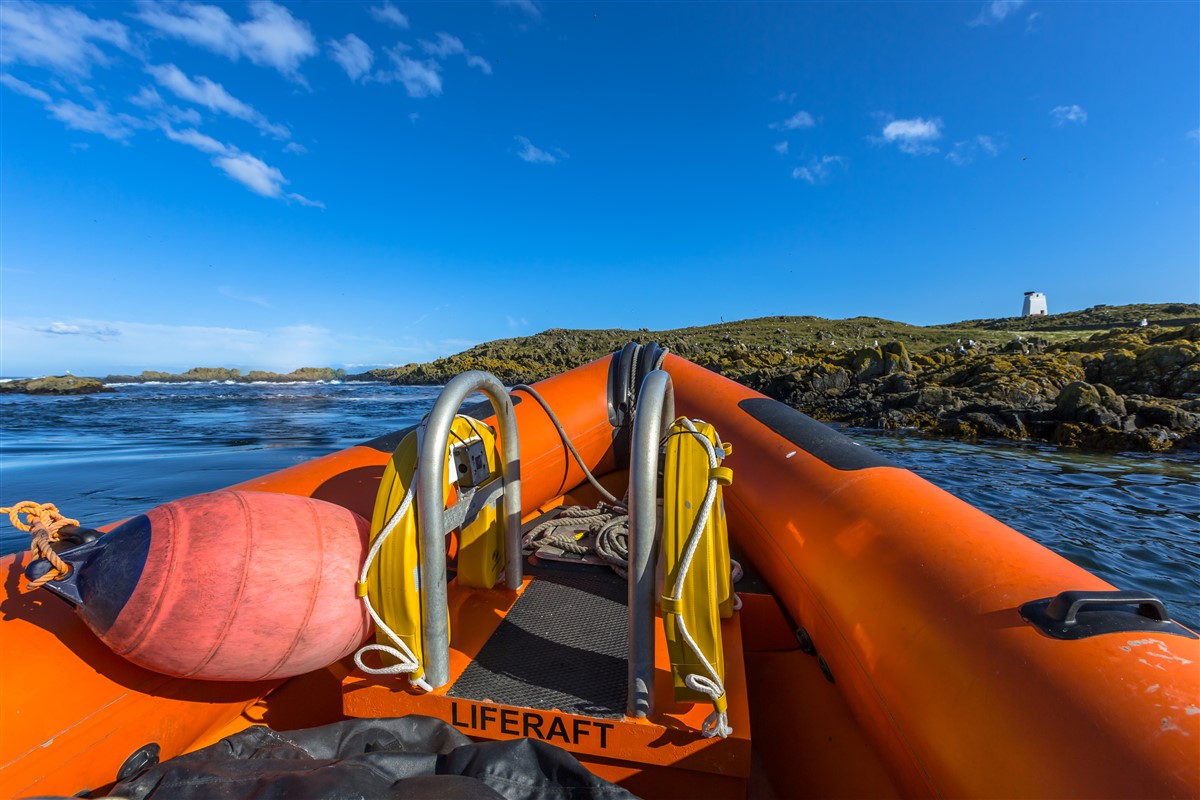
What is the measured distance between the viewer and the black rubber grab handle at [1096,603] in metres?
Result: 1.21

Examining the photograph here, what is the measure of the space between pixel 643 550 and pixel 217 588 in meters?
1.03

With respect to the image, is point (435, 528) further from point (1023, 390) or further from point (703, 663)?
point (1023, 390)

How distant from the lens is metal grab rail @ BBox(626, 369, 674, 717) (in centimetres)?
134

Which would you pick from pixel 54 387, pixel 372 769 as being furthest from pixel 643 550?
pixel 54 387

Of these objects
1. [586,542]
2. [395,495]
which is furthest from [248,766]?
[586,542]

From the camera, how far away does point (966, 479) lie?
6418 mm

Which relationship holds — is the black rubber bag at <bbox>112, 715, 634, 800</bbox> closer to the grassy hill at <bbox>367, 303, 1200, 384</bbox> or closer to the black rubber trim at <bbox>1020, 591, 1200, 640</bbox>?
the black rubber trim at <bbox>1020, 591, 1200, 640</bbox>

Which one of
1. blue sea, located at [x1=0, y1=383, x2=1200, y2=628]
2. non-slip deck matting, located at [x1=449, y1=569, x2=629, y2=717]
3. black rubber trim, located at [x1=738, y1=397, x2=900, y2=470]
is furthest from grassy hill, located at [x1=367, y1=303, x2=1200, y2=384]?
non-slip deck matting, located at [x1=449, y1=569, x2=629, y2=717]

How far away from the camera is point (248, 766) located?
3.47 feet

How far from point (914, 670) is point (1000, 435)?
10.9 metres

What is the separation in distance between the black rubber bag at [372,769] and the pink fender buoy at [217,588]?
0.21 metres

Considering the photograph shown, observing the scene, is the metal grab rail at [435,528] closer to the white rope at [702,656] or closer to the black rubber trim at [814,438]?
the white rope at [702,656]

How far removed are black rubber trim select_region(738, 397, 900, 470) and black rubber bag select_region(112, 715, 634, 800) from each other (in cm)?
165

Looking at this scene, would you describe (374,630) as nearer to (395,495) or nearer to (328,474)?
(395,495)
